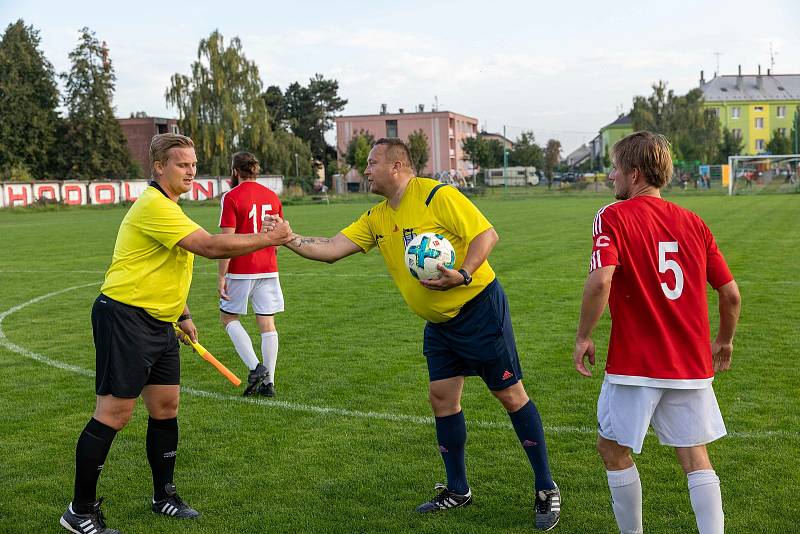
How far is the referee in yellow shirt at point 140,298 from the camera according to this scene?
14.8 feet

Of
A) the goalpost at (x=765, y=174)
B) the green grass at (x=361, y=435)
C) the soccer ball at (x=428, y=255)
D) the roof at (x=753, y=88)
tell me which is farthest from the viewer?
the roof at (x=753, y=88)

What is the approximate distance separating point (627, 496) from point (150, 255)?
2.87 meters

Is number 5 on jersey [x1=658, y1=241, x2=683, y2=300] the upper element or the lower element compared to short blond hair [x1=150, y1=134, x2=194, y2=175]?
lower

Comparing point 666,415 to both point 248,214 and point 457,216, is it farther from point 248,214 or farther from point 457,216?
point 248,214

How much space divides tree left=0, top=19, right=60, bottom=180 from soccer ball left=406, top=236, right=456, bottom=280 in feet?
229

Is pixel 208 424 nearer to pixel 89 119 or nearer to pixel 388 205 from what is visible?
pixel 388 205

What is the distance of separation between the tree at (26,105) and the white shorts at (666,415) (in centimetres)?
7095

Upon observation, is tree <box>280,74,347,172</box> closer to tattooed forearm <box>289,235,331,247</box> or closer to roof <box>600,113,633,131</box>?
roof <box>600,113,633,131</box>

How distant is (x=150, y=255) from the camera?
461 cm

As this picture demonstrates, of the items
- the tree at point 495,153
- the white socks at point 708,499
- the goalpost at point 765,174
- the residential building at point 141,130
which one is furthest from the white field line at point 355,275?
the tree at point 495,153

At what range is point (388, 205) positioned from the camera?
4949mm

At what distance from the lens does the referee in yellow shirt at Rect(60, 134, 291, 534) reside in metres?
4.51

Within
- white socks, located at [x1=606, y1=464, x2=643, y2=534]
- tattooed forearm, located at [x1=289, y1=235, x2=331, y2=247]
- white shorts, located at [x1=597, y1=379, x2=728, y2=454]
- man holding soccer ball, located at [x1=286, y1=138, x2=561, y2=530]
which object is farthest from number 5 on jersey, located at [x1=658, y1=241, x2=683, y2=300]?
tattooed forearm, located at [x1=289, y1=235, x2=331, y2=247]

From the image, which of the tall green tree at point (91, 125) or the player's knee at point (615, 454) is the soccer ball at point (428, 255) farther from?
the tall green tree at point (91, 125)
